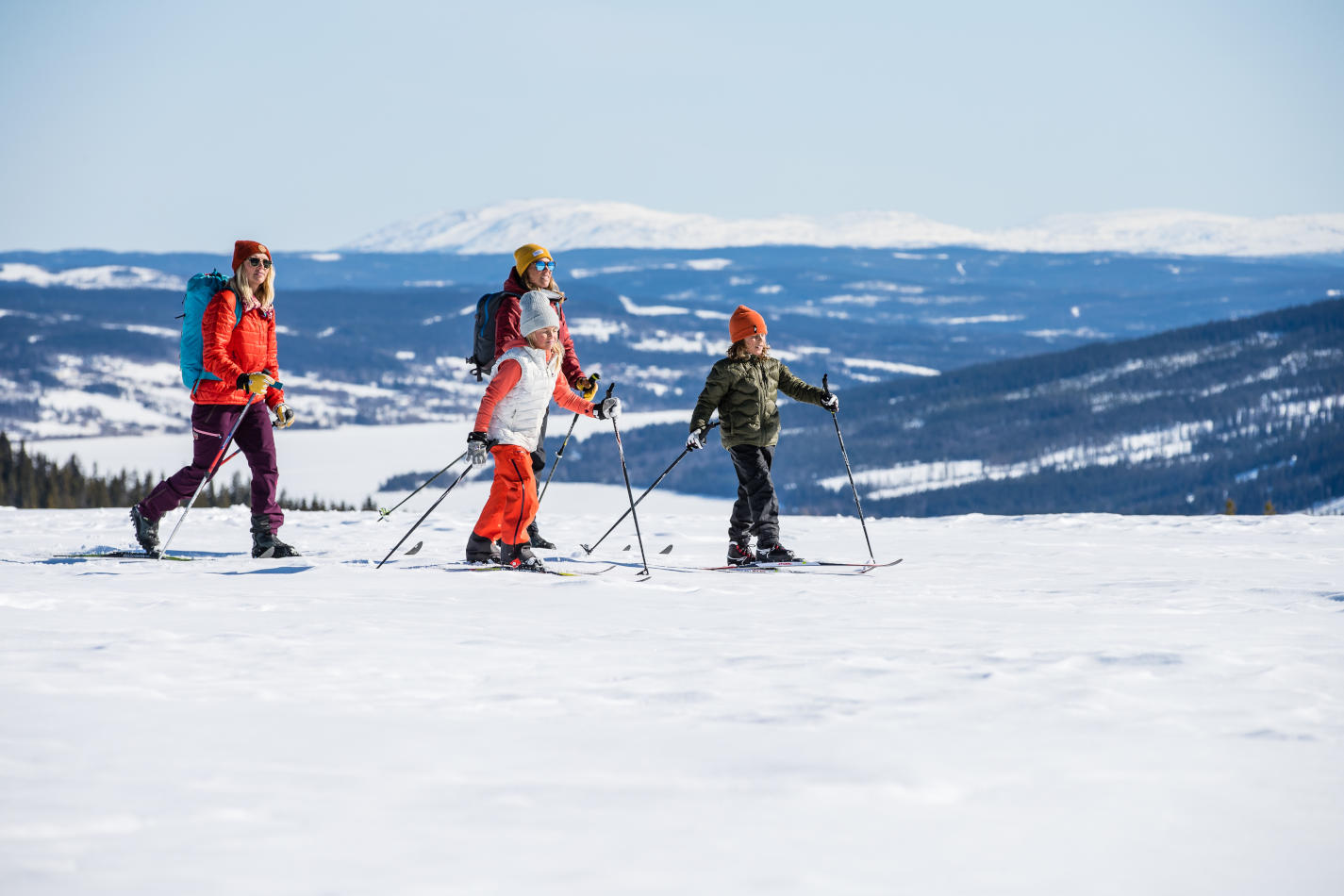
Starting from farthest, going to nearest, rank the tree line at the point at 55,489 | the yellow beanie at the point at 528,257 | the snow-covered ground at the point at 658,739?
the tree line at the point at 55,489, the yellow beanie at the point at 528,257, the snow-covered ground at the point at 658,739

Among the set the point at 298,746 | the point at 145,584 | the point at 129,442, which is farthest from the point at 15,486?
the point at 129,442

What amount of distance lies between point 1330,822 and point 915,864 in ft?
3.84

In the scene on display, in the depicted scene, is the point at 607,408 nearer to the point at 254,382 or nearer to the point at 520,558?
the point at 520,558

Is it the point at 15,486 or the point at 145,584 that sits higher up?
the point at 145,584

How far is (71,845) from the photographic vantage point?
2979 mm

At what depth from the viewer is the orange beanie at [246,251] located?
7.86 metres

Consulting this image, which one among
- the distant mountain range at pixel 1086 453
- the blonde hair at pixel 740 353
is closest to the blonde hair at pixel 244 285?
the blonde hair at pixel 740 353

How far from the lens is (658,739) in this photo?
392cm

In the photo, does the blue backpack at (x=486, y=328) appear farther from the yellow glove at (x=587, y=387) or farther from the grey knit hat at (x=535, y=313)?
the yellow glove at (x=587, y=387)

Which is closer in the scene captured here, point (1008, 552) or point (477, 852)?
point (477, 852)

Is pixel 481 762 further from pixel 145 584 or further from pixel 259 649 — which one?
pixel 145 584

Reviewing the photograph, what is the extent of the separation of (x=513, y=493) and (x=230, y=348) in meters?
2.08

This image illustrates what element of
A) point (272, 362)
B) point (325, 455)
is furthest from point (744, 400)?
point (325, 455)

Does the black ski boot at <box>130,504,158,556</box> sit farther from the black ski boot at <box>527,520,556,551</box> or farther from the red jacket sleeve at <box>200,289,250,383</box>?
the black ski boot at <box>527,520,556,551</box>
